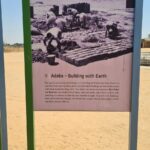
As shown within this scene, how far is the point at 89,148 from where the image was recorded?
190 inches

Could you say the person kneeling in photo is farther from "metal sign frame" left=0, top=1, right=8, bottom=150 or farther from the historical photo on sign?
"metal sign frame" left=0, top=1, right=8, bottom=150

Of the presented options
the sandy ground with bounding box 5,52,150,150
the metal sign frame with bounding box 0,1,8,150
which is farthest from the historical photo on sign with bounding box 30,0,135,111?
the sandy ground with bounding box 5,52,150,150

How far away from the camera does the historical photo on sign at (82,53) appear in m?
2.84

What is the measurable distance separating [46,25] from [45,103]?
2.52 feet

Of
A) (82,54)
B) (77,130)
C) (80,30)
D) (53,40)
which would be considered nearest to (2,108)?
(53,40)

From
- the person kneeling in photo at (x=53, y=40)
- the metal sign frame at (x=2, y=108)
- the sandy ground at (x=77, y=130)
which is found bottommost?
the sandy ground at (x=77, y=130)

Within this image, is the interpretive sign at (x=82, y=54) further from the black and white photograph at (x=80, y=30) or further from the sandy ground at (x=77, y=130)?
the sandy ground at (x=77, y=130)

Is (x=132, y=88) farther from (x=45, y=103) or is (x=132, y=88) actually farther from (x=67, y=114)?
(x=67, y=114)

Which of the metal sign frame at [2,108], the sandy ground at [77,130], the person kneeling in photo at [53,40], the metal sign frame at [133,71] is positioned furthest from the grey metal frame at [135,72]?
the sandy ground at [77,130]

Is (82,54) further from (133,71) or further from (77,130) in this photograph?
(77,130)

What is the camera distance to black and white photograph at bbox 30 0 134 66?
9.27ft

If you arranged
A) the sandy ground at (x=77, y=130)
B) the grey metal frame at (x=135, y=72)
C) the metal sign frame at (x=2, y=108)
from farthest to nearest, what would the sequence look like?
the sandy ground at (x=77, y=130) → the metal sign frame at (x=2, y=108) → the grey metal frame at (x=135, y=72)

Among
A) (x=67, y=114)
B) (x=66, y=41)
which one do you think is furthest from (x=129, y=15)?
(x=67, y=114)

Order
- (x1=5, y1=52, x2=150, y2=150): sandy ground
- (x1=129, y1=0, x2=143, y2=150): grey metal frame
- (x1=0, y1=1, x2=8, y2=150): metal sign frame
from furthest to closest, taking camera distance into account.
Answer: (x1=5, y1=52, x2=150, y2=150): sandy ground, (x1=0, y1=1, x2=8, y2=150): metal sign frame, (x1=129, y1=0, x2=143, y2=150): grey metal frame
